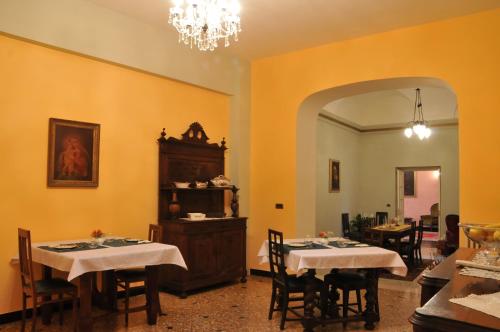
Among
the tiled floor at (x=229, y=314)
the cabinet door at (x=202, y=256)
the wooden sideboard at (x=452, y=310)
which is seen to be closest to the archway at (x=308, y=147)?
the tiled floor at (x=229, y=314)

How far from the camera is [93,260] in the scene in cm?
388

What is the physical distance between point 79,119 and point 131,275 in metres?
2.01

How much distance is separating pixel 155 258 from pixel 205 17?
242 cm

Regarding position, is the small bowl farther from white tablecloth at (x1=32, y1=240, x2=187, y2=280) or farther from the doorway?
the doorway

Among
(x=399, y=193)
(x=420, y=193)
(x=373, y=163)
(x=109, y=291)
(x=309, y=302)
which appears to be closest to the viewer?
(x=309, y=302)

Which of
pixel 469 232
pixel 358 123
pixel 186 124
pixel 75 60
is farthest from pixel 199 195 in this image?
pixel 358 123

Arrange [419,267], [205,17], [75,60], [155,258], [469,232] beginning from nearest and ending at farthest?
1. [469,232]
2. [205,17]
3. [155,258]
4. [75,60]
5. [419,267]

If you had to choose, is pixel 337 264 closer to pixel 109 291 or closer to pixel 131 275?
pixel 131 275

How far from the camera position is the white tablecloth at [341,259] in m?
4.18

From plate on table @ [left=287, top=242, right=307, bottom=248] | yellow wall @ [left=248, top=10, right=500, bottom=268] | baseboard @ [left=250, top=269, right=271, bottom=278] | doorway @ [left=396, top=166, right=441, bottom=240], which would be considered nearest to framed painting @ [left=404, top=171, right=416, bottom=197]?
doorway @ [left=396, top=166, right=441, bottom=240]

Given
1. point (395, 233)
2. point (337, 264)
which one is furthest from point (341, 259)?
point (395, 233)

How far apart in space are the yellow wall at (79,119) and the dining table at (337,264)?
2.44 metres

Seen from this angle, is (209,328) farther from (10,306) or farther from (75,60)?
(75,60)

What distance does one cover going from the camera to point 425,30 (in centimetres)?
579
